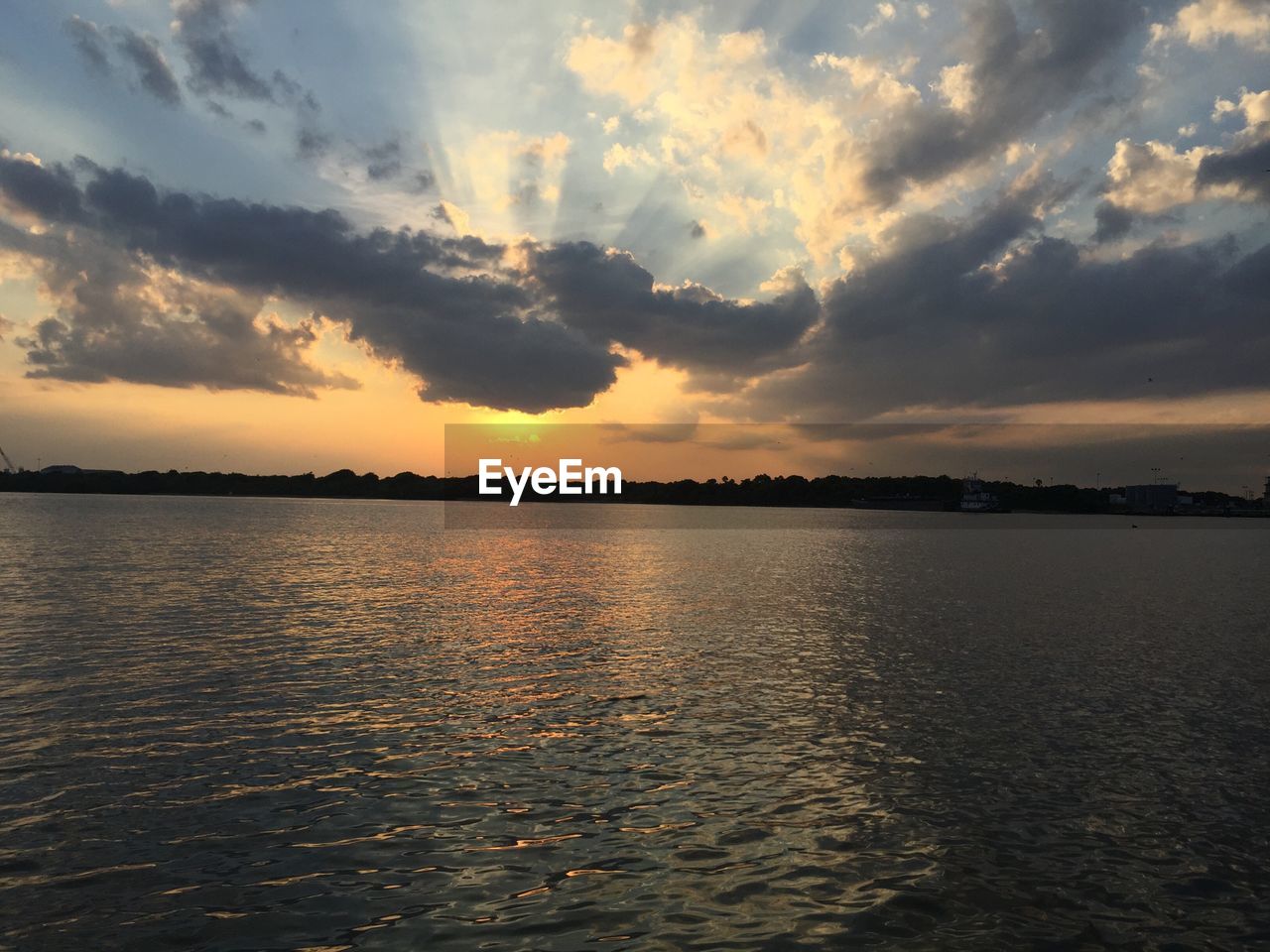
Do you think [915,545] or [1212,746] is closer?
[1212,746]

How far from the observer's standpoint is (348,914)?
13.3 m

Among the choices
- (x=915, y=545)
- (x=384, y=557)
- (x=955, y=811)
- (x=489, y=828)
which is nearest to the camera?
(x=489, y=828)

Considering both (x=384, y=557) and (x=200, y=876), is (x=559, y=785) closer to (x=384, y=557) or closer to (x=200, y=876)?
(x=200, y=876)

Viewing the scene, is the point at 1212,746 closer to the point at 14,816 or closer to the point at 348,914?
the point at 348,914

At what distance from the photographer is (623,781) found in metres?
19.8

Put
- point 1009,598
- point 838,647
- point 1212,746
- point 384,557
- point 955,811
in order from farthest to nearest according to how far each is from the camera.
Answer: point 384,557 → point 1009,598 → point 838,647 → point 1212,746 → point 955,811

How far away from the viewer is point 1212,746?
23.4 metres

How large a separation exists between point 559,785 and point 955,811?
9.05 m

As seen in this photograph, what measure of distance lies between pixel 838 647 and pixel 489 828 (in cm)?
2606

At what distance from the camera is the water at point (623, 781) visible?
1345 cm

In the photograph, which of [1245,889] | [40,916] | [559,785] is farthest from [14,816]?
[1245,889]

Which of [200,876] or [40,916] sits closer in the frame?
[40,916]

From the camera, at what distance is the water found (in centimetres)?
1345

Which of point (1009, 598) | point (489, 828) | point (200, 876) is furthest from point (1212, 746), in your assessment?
point (1009, 598)
